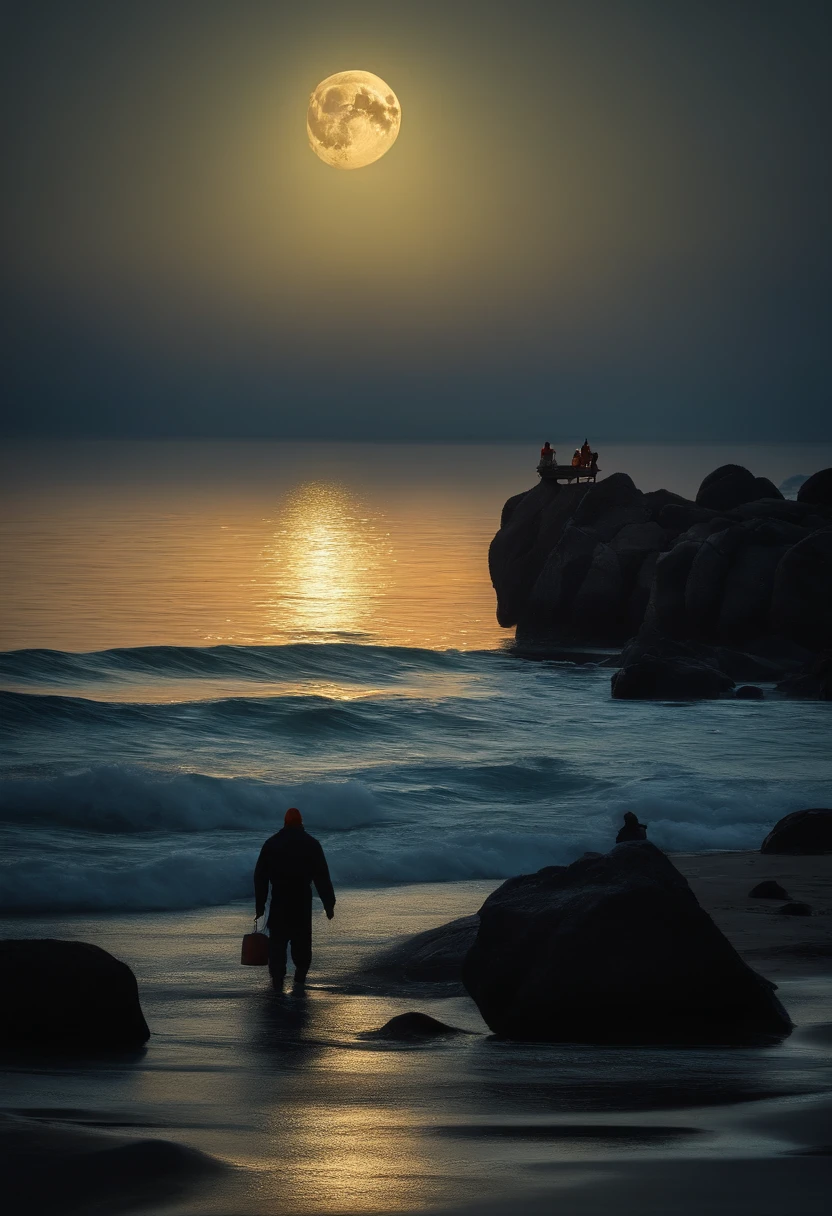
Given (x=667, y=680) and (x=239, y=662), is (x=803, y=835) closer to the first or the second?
(x=667, y=680)

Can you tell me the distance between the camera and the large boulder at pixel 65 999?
870 centimetres

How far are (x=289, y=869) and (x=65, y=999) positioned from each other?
3134 mm

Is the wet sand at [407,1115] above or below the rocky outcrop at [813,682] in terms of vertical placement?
above

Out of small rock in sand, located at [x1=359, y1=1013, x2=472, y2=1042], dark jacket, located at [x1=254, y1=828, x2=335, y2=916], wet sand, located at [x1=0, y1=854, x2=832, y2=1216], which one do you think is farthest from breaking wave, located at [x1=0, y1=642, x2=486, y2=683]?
small rock in sand, located at [x1=359, y1=1013, x2=472, y2=1042]

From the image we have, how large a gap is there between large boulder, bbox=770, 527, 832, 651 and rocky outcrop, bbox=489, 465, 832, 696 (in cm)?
3

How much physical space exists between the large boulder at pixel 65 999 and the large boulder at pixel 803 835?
1267 centimetres

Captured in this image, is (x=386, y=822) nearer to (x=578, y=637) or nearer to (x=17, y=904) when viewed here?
(x=17, y=904)

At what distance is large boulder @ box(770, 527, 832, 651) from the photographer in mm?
42562

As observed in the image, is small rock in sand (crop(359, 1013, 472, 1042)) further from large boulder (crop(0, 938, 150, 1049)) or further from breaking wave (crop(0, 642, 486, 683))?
breaking wave (crop(0, 642, 486, 683))

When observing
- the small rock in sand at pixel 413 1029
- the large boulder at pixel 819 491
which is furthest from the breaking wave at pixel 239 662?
the small rock in sand at pixel 413 1029

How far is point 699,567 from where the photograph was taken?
145 feet

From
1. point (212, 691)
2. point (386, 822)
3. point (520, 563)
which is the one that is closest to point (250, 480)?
point (520, 563)

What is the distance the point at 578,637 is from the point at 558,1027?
39.6m

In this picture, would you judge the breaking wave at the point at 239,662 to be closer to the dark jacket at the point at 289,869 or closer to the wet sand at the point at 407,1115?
the dark jacket at the point at 289,869
